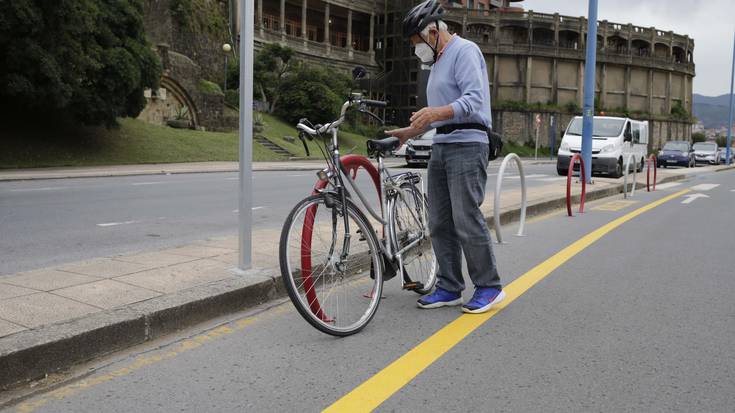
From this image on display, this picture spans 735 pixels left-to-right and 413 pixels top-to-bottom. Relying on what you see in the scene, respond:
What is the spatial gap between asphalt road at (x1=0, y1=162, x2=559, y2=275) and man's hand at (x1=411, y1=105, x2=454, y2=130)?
87 centimetres

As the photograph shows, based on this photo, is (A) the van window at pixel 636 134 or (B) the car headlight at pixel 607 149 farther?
(A) the van window at pixel 636 134

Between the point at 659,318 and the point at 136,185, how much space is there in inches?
521

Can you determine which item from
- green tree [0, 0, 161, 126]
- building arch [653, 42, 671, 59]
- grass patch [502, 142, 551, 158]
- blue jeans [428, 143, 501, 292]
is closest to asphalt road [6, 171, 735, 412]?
blue jeans [428, 143, 501, 292]

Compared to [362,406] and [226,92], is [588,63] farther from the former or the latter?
[226,92]

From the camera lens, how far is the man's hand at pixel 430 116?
4242 millimetres

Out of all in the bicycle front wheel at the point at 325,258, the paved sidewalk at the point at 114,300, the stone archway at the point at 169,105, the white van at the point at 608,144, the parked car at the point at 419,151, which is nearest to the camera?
the paved sidewalk at the point at 114,300

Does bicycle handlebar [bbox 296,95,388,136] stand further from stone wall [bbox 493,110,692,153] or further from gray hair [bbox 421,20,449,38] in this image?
stone wall [bbox 493,110,692,153]

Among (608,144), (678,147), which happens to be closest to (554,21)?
(678,147)

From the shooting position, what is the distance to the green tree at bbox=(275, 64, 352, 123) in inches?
1540

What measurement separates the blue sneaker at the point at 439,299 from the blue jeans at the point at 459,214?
0.04 meters

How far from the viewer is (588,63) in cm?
1706

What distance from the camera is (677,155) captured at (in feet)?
123

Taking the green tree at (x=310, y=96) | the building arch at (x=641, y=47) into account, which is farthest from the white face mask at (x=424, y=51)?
the building arch at (x=641, y=47)

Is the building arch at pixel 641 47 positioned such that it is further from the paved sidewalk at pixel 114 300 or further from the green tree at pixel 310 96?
the paved sidewalk at pixel 114 300
